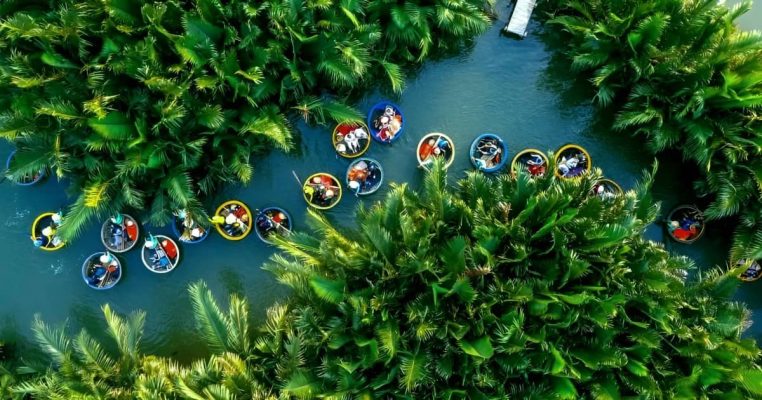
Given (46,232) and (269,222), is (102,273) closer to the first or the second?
(46,232)

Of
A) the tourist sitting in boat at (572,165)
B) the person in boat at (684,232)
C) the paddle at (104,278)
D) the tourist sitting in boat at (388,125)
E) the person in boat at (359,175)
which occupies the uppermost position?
the tourist sitting in boat at (572,165)

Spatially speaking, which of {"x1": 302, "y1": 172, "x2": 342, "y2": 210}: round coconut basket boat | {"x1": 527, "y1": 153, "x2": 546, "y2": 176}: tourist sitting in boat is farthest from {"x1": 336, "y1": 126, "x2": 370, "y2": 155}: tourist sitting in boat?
{"x1": 527, "y1": 153, "x2": 546, "y2": 176}: tourist sitting in boat

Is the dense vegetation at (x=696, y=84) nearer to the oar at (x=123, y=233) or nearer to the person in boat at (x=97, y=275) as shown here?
the oar at (x=123, y=233)

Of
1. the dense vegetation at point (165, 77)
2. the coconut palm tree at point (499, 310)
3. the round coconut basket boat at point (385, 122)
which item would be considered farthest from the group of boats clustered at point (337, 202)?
the coconut palm tree at point (499, 310)

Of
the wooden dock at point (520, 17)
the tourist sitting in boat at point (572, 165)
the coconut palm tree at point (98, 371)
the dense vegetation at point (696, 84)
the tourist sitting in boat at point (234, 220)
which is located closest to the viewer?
the coconut palm tree at point (98, 371)

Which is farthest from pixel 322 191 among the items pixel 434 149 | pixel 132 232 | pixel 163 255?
pixel 132 232

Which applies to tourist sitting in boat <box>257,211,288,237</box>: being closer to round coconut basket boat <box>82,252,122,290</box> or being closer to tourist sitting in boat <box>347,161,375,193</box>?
tourist sitting in boat <box>347,161,375,193</box>
